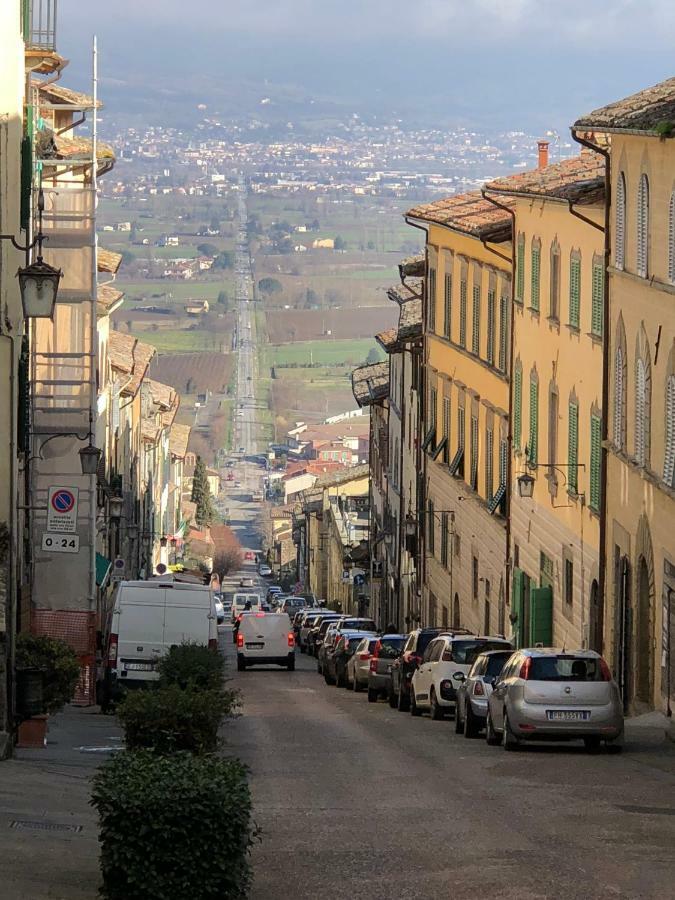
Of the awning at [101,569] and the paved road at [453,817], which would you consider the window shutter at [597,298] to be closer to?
the paved road at [453,817]

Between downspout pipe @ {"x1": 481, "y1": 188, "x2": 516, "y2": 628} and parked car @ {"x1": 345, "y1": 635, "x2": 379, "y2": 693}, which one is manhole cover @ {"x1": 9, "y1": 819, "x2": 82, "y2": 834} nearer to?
parked car @ {"x1": 345, "y1": 635, "x2": 379, "y2": 693}

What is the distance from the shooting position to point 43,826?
14.7 metres

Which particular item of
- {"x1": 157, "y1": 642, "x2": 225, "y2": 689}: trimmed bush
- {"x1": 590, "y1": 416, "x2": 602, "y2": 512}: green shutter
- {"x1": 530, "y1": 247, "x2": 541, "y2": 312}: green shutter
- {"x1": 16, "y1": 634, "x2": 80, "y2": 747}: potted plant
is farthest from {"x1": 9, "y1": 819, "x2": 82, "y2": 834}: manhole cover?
{"x1": 530, "y1": 247, "x2": 541, "y2": 312}: green shutter

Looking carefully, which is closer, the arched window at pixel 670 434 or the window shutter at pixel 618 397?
the arched window at pixel 670 434

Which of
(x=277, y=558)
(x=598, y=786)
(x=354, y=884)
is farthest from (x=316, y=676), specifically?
(x=277, y=558)

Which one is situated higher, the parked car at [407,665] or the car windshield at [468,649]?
the car windshield at [468,649]

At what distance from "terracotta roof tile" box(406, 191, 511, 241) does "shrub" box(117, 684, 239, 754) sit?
92.8 ft

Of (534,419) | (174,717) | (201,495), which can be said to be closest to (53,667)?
(174,717)

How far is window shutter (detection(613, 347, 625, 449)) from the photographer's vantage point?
3350 cm

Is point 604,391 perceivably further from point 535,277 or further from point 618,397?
point 535,277

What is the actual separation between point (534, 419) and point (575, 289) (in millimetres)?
5087

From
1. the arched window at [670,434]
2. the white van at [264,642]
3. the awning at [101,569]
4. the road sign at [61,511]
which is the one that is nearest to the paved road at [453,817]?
the arched window at [670,434]

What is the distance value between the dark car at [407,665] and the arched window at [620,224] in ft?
23.4

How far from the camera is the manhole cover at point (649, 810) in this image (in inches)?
656
